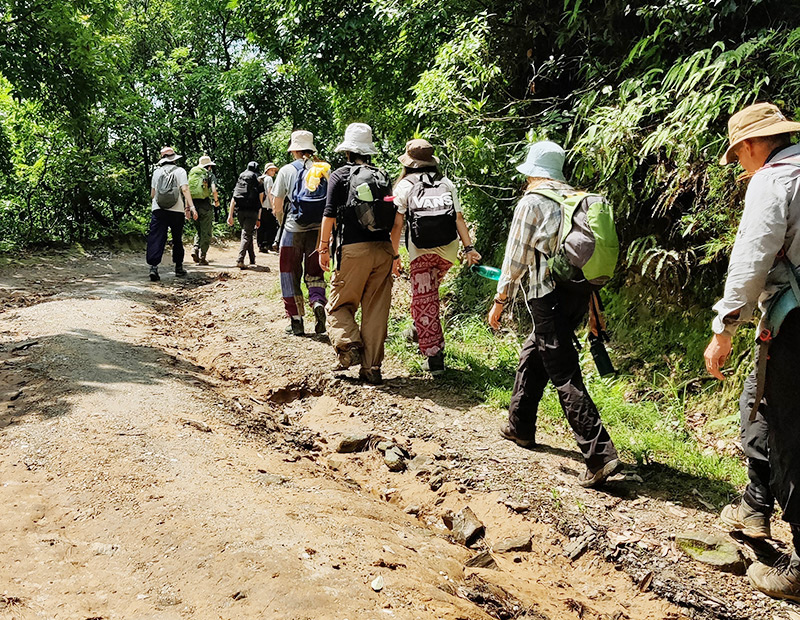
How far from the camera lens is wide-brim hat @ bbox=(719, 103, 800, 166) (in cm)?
313

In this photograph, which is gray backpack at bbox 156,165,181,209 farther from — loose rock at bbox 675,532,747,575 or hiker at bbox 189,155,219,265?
loose rock at bbox 675,532,747,575

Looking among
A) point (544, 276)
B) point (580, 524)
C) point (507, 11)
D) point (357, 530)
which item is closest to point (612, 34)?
point (507, 11)

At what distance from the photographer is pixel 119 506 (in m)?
3.43

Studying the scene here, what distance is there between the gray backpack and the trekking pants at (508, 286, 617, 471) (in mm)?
7851

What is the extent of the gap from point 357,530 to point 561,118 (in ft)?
16.0

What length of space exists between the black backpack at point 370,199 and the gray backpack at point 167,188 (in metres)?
5.81

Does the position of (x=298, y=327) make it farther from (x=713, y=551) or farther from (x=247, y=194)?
(x=247, y=194)

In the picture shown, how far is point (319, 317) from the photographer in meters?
7.67

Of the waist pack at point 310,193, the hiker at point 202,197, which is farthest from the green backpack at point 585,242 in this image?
the hiker at point 202,197

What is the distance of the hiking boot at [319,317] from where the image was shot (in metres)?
7.59

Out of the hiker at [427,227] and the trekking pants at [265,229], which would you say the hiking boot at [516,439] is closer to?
the hiker at [427,227]

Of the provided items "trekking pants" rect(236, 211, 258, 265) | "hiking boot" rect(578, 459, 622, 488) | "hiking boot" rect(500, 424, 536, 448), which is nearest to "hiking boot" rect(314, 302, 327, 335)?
"hiking boot" rect(500, 424, 536, 448)

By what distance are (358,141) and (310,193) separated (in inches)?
47.2

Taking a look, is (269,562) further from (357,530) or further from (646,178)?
(646,178)
